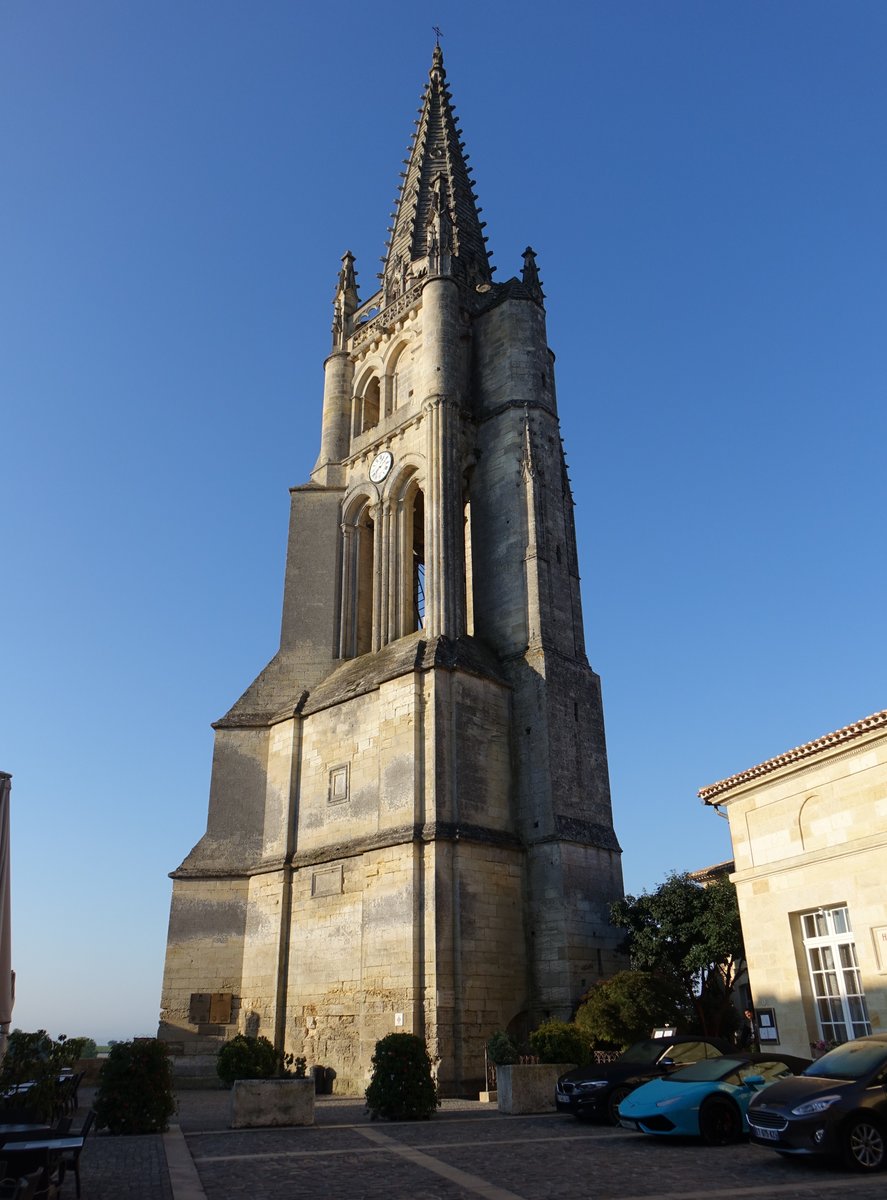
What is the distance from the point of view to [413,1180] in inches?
274

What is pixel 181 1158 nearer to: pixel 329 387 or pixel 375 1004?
pixel 375 1004

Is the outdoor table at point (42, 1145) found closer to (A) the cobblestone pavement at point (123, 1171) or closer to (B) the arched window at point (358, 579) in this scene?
(A) the cobblestone pavement at point (123, 1171)

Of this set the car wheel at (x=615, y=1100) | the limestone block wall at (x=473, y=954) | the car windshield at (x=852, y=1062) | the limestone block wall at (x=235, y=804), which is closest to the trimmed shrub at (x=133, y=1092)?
Result: the car wheel at (x=615, y=1100)

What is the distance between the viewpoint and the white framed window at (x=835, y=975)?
11.7 m

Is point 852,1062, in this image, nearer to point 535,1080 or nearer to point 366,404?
point 535,1080

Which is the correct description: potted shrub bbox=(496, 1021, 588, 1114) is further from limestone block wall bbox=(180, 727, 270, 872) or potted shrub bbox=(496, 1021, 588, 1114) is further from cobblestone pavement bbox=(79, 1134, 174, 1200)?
limestone block wall bbox=(180, 727, 270, 872)

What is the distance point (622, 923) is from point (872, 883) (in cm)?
712

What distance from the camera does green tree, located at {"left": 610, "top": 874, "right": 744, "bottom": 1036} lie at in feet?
55.2

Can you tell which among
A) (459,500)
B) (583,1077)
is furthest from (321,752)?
(583,1077)

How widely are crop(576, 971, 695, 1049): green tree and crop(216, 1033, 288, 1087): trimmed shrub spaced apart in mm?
5507

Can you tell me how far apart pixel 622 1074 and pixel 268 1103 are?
4188 mm

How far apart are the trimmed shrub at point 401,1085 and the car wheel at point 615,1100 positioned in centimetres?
244

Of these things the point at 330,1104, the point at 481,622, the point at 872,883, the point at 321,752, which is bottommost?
the point at 330,1104

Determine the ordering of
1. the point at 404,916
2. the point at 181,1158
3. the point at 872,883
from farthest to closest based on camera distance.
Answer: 1. the point at 404,916
2. the point at 872,883
3. the point at 181,1158
